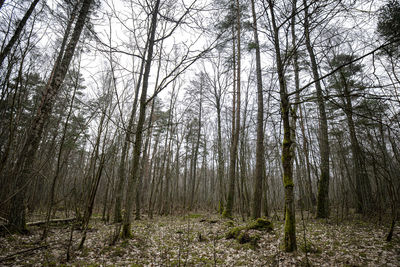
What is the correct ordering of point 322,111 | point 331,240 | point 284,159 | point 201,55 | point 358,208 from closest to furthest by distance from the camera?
point 201,55, point 284,159, point 331,240, point 322,111, point 358,208

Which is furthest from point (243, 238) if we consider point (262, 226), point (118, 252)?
point (118, 252)

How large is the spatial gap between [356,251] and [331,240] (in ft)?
2.61

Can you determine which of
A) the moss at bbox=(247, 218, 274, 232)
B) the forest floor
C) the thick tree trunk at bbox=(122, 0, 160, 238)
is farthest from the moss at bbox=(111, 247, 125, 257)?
the moss at bbox=(247, 218, 274, 232)

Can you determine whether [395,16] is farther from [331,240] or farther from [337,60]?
[331,240]

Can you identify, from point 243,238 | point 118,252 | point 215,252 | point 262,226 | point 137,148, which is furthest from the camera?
point 262,226

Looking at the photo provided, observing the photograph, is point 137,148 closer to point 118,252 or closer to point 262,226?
point 118,252

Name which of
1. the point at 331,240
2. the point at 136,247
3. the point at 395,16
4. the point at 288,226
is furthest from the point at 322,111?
the point at 136,247

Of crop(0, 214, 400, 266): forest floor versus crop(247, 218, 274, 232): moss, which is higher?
crop(247, 218, 274, 232): moss

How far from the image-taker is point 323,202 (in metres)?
7.71

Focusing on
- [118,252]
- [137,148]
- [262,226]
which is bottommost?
[118,252]

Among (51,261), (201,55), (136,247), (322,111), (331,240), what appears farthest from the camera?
(322,111)

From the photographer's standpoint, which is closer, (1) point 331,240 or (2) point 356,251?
(2) point 356,251

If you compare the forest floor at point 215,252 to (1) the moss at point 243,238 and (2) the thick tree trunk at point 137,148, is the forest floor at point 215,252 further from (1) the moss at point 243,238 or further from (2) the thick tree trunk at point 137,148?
(2) the thick tree trunk at point 137,148

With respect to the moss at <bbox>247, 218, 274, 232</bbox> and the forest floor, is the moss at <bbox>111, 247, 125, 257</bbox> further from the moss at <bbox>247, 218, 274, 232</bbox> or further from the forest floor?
the moss at <bbox>247, 218, 274, 232</bbox>
